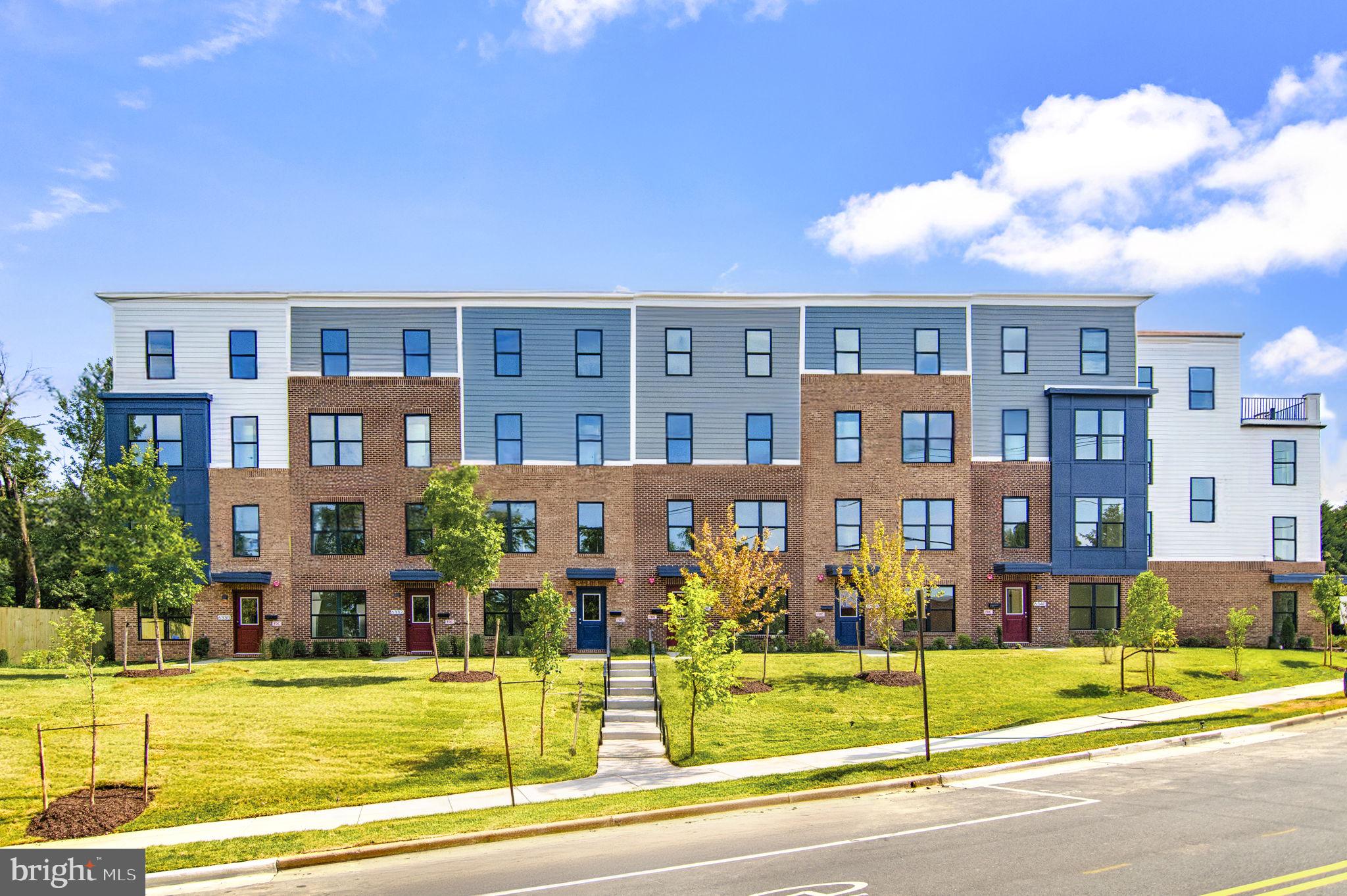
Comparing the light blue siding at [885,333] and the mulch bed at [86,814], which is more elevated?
the light blue siding at [885,333]

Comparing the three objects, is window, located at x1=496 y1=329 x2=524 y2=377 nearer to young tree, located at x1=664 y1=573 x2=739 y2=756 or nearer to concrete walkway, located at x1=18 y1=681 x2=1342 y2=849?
young tree, located at x1=664 y1=573 x2=739 y2=756

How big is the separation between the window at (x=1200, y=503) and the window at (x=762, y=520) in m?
17.5

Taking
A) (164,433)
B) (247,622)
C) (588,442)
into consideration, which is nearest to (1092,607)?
(588,442)

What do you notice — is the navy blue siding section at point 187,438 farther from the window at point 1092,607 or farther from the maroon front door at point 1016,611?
the window at point 1092,607

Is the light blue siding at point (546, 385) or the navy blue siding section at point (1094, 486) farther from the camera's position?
the navy blue siding section at point (1094, 486)

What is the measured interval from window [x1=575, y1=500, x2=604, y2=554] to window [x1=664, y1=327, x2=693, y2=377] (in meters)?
5.67

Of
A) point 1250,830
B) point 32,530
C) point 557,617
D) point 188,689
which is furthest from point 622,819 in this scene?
point 32,530

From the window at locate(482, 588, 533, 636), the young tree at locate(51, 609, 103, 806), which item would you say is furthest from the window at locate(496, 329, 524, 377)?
the young tree at locate(51, 609, 103, 806)

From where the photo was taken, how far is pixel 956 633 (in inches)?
1368

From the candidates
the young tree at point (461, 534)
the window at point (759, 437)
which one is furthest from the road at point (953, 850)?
the window at point (759, 437)

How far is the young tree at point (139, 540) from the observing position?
87.7ft

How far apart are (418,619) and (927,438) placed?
65.5 ft

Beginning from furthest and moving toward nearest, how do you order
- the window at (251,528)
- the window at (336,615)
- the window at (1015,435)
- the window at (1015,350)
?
the window at (1015,350) → the window at (1015,435) → the window at (336,615) → the window at (251,528)

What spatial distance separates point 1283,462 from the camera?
38.7 meters
